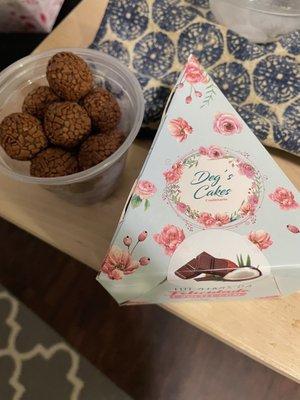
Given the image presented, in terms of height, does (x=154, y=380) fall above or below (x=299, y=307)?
below

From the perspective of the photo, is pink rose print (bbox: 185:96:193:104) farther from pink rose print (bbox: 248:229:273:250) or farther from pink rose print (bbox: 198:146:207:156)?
pink rose print (bbox: 248:229:273:250)

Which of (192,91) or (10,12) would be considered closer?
(192,91)

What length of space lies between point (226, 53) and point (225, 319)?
0.33 m

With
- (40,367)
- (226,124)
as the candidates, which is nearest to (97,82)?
(226,124)

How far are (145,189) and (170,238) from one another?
56 mm

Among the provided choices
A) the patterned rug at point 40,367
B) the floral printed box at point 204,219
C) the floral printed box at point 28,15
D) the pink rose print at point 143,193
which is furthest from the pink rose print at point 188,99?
the patterned rug at point 40,367

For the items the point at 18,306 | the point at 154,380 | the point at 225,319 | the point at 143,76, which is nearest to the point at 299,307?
the point at 225,319

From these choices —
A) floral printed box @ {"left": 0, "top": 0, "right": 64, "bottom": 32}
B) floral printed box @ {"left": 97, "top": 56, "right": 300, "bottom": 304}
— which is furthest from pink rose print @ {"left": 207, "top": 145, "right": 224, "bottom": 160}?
floral printed box @ {"left": 0, "top": 0, "right": 64, "bottom": 32}

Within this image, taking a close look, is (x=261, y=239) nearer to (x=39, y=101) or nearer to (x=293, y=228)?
(x=293, y=228)

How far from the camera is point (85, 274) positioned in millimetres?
932

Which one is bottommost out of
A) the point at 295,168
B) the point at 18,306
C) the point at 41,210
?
the point at 18,306

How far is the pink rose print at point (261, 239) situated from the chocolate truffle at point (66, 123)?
22 cm

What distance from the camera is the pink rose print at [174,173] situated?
0.43m

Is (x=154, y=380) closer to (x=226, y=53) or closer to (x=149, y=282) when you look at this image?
(x=149, y=282)
